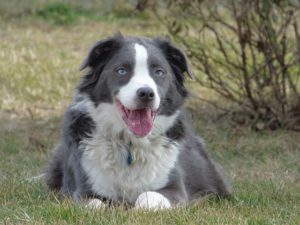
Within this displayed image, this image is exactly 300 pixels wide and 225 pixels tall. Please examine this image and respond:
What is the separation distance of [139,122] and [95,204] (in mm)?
607

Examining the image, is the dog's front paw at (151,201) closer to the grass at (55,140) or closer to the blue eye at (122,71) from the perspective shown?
the grass at (55,140)

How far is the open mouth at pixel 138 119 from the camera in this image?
5512 millimetres

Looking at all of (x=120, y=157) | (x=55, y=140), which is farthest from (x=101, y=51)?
(x=55, y=140)

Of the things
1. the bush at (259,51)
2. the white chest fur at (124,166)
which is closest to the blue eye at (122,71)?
the white chest fur at (124,166)

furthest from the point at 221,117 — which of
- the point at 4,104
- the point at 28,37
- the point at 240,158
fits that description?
the point at 28,37

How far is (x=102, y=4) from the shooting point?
16859 mm

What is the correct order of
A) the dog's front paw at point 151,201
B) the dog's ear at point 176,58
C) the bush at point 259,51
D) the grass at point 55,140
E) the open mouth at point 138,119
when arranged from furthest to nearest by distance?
1. the bush at point 259,51
2. the dog's ear at point 176,58
3. the open mouth at point 138,119
4. the dog's front paw at point 151,201
5. the grass at point 55,140

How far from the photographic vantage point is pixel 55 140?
8961 mm

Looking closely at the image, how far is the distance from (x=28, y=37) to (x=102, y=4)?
3304mm

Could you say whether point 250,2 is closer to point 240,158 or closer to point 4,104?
point 240,158

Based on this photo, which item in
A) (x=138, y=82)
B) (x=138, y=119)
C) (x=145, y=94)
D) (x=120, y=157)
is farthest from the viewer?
(x=120, y=157)

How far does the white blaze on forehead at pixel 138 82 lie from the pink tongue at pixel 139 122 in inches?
4.6

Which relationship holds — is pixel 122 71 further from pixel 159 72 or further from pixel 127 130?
pixel 127 130

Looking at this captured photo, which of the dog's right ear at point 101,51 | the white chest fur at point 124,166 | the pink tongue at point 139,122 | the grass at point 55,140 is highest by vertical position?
the dog's right ear at point 101,51
